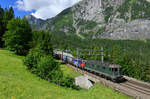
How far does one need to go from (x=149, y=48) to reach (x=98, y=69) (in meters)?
200

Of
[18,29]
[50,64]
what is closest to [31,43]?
[18,29]

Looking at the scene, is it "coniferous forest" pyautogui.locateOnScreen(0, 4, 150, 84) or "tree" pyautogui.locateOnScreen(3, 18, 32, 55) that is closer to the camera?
"coniferous forest" pyautogui.locateOnScreen(0, 4, 150, 84)

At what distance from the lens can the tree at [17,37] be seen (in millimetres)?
42000

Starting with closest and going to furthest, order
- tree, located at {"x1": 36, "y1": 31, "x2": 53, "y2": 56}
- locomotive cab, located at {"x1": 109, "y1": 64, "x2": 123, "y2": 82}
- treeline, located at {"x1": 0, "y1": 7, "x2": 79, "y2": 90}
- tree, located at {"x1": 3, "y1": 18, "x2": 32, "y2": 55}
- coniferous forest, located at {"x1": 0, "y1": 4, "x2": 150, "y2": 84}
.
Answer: treeline, located at {"x1": 0, "y1": 7, "x2": 79, "y2": 90} → coniferous forest, located at {"x1": 0, "y1": 4, "x2": 150, "y2": 84} → locomotive cab, located at {"x1": 109, "y1": 64, "x2": 123, "y2": 82} → tree, located at {"x1": 36, "y1": 31, "x2": 53, "y2": 56} → tree, located at {"x1": 3, "y1": 18, "x2": 32, "y2": 55}

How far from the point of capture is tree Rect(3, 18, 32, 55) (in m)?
42.0

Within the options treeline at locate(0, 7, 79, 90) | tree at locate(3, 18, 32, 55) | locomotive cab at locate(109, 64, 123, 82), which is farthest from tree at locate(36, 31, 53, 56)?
locomotive cab at locate(109, 64, 123, 82)

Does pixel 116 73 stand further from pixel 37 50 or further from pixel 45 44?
pixel 45 44

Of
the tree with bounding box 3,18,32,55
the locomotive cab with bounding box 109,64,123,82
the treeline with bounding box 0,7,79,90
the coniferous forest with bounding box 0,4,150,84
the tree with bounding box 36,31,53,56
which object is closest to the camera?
the treeline with bounding box 0,7,79,90

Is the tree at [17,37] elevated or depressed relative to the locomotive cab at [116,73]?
elevated

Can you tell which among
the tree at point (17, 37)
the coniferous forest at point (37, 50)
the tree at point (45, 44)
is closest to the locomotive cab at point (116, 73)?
the coniferous forest at point (37, 50)

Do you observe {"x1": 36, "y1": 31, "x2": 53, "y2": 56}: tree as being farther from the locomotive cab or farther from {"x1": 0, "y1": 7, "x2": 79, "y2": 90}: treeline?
the locomotive cab

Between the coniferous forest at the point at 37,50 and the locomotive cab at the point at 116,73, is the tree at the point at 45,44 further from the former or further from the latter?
the locomotive cab at the point at 116,73

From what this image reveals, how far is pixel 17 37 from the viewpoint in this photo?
4241 cm

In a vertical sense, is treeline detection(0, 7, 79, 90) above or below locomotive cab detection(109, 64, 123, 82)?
above
